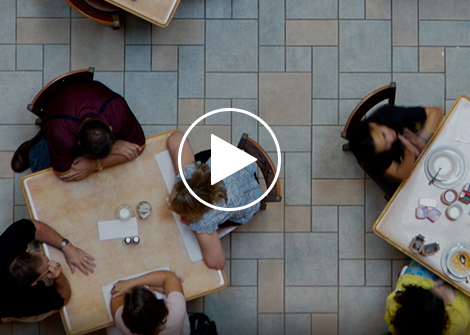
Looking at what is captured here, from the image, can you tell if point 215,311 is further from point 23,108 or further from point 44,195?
point 23,108

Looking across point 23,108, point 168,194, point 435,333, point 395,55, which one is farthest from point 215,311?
point 395,55

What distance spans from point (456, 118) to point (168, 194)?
1.87 meters

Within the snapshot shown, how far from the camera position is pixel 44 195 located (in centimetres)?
276

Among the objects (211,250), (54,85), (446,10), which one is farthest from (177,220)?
(446,10)

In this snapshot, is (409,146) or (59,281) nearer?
(59,281)

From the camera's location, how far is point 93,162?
276 cm

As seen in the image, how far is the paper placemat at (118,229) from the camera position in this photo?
2775 mm

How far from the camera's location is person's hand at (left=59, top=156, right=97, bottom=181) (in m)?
2.74

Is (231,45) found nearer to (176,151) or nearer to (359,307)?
(176,151)

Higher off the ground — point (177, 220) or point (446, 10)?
point (446, 10)

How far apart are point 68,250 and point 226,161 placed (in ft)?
3.66

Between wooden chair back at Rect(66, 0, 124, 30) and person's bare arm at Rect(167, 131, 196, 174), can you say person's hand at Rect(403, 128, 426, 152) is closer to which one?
person's bare arm at Rect(167, 131, 196, 174)

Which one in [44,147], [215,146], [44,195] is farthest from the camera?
[215,146]

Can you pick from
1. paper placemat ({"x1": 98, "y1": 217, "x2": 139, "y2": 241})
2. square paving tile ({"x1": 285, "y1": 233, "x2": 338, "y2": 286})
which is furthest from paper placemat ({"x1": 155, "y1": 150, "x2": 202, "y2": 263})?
square paving tile ({"x1": 285, "y1": 233, "x2": 338, "y2": 286})
